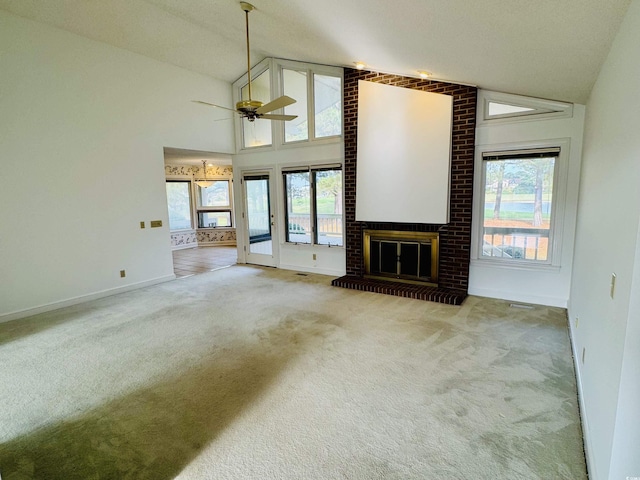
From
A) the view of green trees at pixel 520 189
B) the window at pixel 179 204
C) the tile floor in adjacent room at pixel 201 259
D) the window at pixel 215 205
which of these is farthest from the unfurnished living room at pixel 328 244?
the window at pixel 215 205

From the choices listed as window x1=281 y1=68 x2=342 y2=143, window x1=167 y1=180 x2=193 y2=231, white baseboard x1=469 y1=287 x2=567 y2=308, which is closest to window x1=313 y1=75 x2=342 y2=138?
window x1=281 y1=68 x2=342 y2=143

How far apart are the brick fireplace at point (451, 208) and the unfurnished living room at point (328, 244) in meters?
0.03

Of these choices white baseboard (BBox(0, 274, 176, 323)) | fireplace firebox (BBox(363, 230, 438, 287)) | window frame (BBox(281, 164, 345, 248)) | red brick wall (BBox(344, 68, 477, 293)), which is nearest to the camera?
white baseboard (BBox(0, 274, 176, 323))

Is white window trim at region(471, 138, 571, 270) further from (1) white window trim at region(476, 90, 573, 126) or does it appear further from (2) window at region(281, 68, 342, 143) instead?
(2) window at region(281, 68, 342, 143)

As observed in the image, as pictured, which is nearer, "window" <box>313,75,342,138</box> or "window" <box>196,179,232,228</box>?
"window" <box>313,75,342,138</box>

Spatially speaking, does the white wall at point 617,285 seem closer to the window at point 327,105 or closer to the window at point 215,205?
the window at point 327,105

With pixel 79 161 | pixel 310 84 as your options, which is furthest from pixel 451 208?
pixel 79 161

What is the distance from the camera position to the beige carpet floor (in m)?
1.91

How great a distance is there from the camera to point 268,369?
292 centimetres

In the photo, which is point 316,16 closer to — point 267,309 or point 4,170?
point 267,309

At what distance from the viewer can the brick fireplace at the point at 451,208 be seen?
457 cm

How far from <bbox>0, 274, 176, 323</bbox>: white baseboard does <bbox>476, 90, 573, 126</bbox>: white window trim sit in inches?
229

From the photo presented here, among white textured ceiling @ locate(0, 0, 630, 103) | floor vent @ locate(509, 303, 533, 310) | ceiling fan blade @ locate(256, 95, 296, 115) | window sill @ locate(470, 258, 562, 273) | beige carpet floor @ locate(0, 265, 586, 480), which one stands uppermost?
white textured ceiling @ locate(0, 0, 630, 103)

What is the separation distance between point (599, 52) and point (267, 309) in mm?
4073
